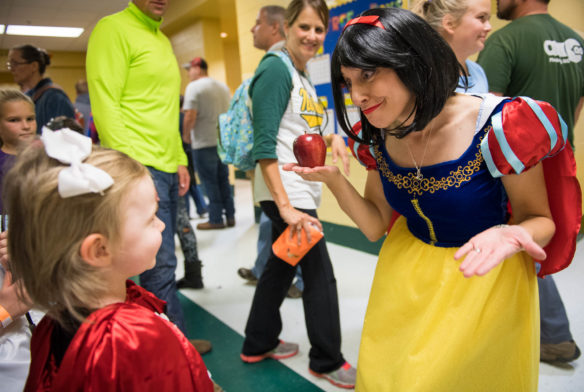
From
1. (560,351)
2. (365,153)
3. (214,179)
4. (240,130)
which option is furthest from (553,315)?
(214,179)

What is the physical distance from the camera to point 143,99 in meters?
1.80

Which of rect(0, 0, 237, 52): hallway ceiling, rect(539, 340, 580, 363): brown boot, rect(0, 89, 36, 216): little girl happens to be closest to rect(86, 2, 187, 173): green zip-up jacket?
rect(0, 0, 237, 52): hallway ceiling

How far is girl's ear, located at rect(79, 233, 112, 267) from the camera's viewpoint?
0.74 meters

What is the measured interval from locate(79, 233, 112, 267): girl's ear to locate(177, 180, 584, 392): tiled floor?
4.47 feet

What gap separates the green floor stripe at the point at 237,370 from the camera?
6.09 feet

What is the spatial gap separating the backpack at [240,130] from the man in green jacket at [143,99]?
250mm

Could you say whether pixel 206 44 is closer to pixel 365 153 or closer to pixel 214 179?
pixel 214 179

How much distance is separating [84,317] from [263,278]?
1.17m

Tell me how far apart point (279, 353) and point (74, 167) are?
1.64 meters

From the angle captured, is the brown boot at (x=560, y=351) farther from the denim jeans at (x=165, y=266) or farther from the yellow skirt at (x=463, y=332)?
the denim jeans at (x=165, y=266)

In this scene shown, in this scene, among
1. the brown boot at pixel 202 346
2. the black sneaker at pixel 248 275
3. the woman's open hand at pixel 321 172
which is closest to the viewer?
the woman's open hand at pixel 321 172

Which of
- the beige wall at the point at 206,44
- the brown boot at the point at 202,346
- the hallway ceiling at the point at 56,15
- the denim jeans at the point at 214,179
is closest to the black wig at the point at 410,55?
the hallway ceiling at the point at 56,15

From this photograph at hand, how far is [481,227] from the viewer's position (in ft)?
3.28

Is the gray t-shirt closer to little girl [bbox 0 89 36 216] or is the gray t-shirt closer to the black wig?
little girl [bbox 0 89 36 216]
